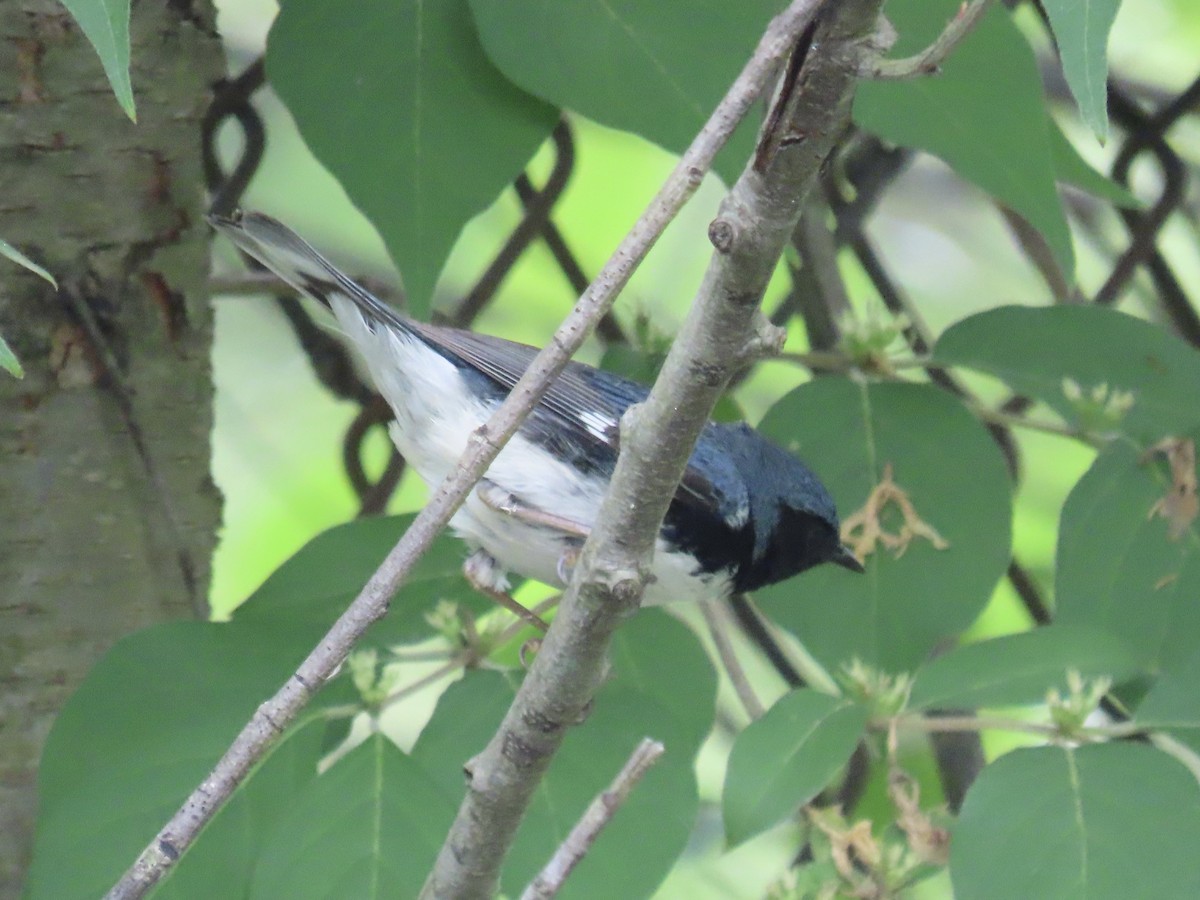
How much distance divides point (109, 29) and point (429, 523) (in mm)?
392

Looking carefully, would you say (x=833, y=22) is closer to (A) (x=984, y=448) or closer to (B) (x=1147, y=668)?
(A) (x=984, y=448)

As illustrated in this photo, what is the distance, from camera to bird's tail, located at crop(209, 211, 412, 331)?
1.64 metres

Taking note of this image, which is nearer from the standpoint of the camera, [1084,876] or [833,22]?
[833,22]

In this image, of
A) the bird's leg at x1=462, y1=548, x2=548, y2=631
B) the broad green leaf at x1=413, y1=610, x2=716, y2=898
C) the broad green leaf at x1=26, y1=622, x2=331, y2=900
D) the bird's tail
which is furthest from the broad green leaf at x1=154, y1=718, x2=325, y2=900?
the bird's tail

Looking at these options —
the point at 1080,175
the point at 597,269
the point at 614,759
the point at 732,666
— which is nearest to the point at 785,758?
the point at 614,759

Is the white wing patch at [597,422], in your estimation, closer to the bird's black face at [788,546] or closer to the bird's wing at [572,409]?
the bird's wing at [572,409]

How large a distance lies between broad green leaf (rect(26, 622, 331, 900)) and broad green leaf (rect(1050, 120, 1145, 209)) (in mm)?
1096

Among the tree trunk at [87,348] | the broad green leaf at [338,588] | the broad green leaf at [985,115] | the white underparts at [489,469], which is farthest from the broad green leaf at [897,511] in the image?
the tree trunk at [87,348]

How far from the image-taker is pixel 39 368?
1.71 metres

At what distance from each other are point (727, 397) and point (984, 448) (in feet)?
1.24

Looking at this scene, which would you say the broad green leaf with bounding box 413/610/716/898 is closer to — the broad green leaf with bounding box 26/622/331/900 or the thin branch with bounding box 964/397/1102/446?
the broad green leaf with bounding box 26/622/331/900

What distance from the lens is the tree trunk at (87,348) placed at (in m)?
1.67

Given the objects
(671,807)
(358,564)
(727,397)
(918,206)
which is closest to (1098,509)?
(727,397)

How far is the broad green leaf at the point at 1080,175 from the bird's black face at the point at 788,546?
0.55 meters
